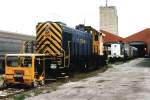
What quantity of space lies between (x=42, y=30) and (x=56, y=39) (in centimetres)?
98

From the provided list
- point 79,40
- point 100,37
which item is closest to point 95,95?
point 79,40

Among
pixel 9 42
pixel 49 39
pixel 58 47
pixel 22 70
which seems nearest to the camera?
pixel 22 70

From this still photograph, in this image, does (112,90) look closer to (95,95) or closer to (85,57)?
(95,95)

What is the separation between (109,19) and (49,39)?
87.3 metres

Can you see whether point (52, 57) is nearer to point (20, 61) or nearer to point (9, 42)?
point (20, 61)

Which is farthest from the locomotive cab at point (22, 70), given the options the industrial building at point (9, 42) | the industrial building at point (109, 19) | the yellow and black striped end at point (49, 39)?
the industrial building at point (109, 19)

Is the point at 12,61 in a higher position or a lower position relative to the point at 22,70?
higher

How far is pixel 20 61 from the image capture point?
17.9 metres

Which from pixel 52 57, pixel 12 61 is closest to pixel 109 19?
pixel 52 57

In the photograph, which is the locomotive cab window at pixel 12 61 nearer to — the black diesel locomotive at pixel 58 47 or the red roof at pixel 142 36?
the black diesel locomotive at pixel 58 47

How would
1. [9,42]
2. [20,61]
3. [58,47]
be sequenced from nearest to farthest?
1. [20,61]
2. [58,47]
3. [9,42]

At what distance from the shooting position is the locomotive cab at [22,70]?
1756 cm

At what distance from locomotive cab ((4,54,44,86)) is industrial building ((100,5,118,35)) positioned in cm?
9053

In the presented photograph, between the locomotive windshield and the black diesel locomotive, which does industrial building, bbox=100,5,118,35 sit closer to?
the black diesel locomotive
